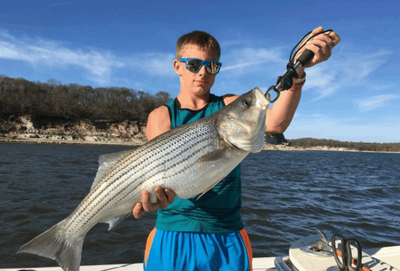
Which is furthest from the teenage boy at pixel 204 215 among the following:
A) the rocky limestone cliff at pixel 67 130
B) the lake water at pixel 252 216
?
the rocky limestone cliff at pixel 67 130

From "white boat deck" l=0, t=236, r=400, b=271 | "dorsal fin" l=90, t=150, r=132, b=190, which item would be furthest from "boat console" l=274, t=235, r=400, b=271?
"dorsal fin" l=90, t=150, r=132, b=190

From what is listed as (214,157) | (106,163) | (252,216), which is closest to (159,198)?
(214,157)

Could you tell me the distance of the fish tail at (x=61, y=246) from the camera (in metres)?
2.95

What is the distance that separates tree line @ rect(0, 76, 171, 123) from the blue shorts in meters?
69.8

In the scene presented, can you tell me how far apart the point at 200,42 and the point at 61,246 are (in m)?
2.89

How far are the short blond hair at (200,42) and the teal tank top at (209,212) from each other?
155 centimetres

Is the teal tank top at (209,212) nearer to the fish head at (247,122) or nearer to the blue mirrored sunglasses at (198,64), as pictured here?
the fish head at (247,122)

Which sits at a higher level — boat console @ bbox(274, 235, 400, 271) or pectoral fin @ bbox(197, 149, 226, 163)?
pectoral fin @ bbox(197, 149, 226, 163)

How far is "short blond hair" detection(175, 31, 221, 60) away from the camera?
10.8 ft

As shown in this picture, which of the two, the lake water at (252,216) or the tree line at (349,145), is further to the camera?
the tree line at (349,145)

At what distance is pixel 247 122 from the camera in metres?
2.67

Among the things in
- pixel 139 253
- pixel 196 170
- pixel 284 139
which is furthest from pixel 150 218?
pixel 284 139

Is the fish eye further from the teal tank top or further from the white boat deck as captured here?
the white boat deck

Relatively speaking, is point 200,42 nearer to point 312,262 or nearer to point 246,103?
point 246,103
